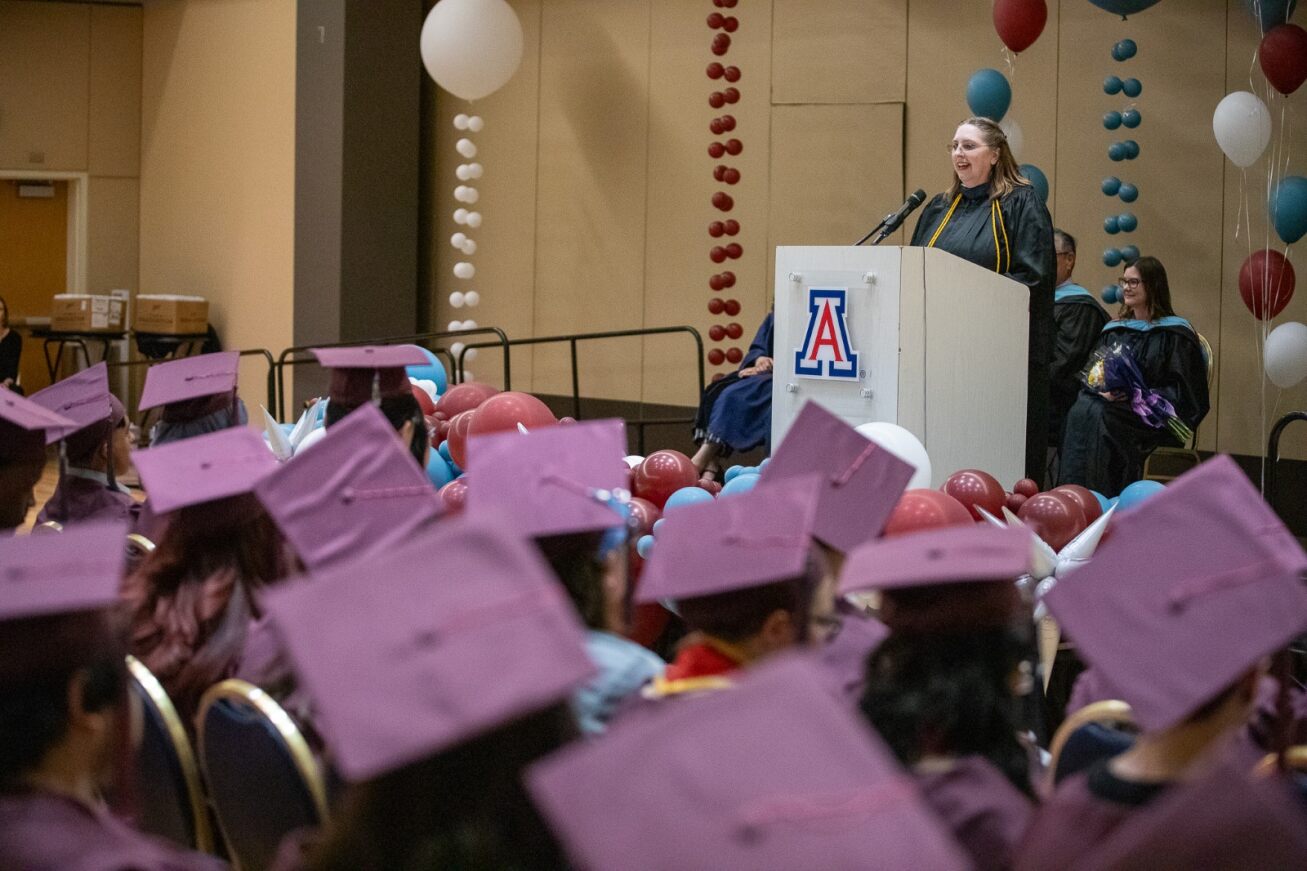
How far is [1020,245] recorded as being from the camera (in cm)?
514

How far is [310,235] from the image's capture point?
32.5 ft

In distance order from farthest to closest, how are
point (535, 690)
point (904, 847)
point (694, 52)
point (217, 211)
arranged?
point (217, 211) → point (694, 52) → point (535, 690) → point (904, 847)

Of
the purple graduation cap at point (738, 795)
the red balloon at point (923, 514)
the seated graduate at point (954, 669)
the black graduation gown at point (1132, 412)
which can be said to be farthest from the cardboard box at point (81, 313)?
the purple graduation cap at point (738, 795)

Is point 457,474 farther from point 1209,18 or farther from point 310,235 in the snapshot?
point 310,235

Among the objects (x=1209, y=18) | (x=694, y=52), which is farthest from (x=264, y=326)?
(x=1209, y=18)

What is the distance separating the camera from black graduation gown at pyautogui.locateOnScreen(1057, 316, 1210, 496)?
5820mm

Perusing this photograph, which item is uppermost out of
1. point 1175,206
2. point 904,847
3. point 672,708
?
point 1175,206

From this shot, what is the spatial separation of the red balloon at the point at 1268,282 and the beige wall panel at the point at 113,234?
354 inches

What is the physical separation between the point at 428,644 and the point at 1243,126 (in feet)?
18.6

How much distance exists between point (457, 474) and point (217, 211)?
21.3 ft

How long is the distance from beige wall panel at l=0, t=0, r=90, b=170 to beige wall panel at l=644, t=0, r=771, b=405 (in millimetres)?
5382

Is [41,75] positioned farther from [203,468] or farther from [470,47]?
[203,468]

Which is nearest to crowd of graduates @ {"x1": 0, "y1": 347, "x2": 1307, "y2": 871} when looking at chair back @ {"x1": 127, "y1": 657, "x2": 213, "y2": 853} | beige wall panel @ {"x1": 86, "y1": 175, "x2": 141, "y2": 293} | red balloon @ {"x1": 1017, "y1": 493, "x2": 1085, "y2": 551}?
chair back @ {"x1": 127, "y1": 657, "x2": 213, "y2": 853}

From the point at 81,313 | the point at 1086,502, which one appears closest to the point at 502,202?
the point at 81,313
